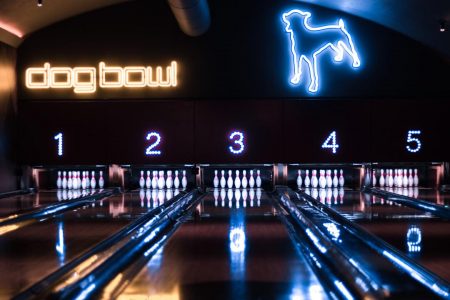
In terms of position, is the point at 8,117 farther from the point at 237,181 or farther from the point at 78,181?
the point at 237,181

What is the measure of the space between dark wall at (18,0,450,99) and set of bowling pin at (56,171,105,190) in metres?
0.98

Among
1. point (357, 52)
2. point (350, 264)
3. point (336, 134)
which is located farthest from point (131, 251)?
point (357, 52)

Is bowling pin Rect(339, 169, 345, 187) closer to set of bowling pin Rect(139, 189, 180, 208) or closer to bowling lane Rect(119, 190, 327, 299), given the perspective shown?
set of bowling pin Rect(139, 189, 180, 208)

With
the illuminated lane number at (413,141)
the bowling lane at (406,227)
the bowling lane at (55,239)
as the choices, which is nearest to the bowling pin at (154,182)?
the bowling lane at (55,239)

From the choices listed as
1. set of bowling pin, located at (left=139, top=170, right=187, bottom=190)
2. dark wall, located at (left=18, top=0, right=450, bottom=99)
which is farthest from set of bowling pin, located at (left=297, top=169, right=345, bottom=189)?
set of bowling pin, located at (left=139, top=170, right=187, bottom=190)

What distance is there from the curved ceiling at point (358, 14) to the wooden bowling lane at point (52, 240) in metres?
2.43

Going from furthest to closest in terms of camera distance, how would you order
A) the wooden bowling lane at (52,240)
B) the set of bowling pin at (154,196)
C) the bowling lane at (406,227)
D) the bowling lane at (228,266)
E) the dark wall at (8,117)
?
the dark wall at (8,117) < the set of bowling pin at (154,196) < the bowling lane at (406,227) < the wooden bowling lane at (52,240) < the bowling lane at (228,266)

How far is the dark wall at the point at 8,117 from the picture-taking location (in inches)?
263

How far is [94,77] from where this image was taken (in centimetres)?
704

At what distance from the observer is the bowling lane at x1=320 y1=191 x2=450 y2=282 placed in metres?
2.92

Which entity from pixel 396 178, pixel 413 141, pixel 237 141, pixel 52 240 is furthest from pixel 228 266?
pixel 396 178

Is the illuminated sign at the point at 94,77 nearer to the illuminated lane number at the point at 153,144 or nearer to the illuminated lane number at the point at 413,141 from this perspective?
the illuminated lane number at the point at 153,144

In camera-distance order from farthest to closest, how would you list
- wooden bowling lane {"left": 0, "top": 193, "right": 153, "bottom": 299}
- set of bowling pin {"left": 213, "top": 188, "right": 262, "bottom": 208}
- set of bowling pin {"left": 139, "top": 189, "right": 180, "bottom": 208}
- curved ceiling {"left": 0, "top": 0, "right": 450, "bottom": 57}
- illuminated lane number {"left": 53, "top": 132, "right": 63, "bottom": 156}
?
illuminated lane number {"left": 53, "top": 132, "right": 63, "bottom": 156}
curved ceiling {"left": 0, "top": 0, "right": 450, "bottom": 57}
set of bowling pin {"left": 213, "top": 188, "right": 262, "bottom": 208}
set of bowling pin {"left": 139, "top": 189, "right": 180, "bottom": 208}
wooden bowling lane {"left": 0, "top": 193, "right": 153, "bottom": 299}

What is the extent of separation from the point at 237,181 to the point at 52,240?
382 cm
